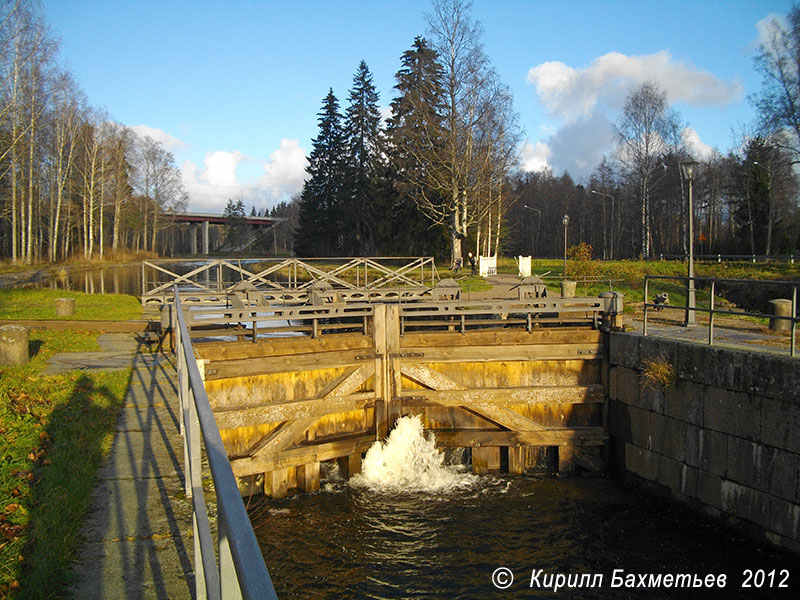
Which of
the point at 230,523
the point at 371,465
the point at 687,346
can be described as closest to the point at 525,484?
the point at 371,465

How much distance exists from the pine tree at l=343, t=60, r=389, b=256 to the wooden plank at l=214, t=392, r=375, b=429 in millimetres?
39327

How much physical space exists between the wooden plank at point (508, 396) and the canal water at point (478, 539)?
2.49ft

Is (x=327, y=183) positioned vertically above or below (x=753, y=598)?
above

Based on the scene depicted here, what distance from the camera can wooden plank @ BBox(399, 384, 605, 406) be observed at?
38.1ft

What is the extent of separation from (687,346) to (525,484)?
377 centimetres

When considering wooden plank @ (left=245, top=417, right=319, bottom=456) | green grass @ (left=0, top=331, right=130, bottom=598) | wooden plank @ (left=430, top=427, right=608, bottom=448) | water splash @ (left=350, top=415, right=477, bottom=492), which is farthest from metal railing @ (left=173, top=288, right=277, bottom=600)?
wooden plank @ (left=430, top=427, right=608, bottom=448)

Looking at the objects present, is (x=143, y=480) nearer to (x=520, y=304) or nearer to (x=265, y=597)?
(x=265, y=597)

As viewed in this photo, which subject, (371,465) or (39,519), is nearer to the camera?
(39,519)

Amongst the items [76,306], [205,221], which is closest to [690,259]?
[76,306]

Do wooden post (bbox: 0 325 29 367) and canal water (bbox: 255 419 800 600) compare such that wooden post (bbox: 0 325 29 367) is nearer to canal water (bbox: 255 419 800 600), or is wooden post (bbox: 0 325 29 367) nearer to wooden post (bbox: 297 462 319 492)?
canal water (bbox: 255 419 800 600)

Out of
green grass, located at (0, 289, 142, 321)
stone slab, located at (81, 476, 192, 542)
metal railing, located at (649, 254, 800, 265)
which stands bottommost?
stone slab, located at (81, 476, 192, 542)

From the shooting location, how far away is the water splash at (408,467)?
10.8 m

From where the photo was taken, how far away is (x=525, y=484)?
1105cm

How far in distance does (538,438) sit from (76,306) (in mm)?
16935
